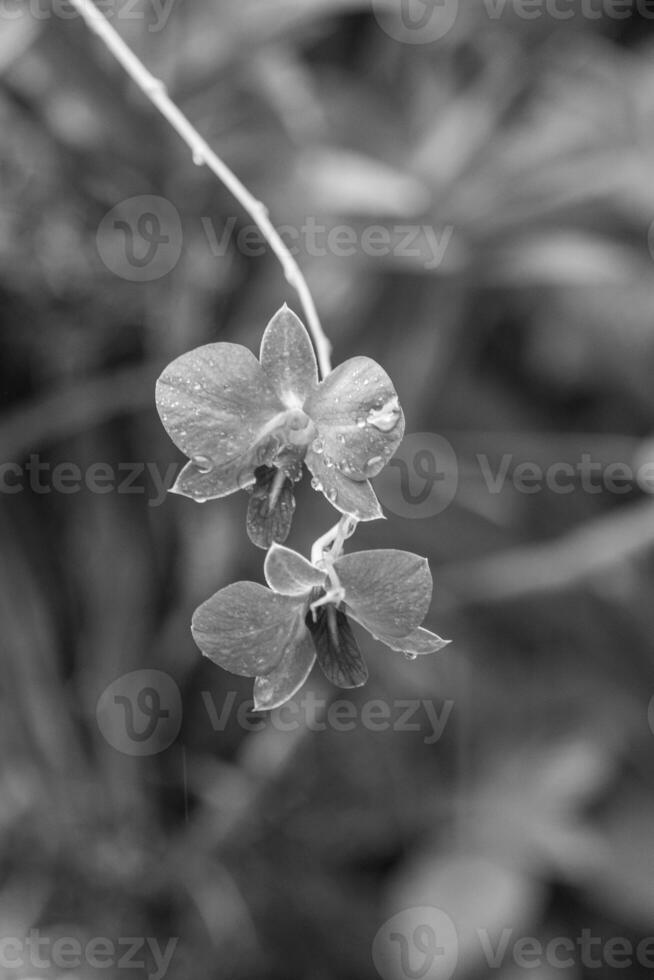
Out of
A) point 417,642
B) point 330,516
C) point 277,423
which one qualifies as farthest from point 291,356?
point 330,516

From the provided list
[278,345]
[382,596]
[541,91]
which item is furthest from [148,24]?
[382,596]

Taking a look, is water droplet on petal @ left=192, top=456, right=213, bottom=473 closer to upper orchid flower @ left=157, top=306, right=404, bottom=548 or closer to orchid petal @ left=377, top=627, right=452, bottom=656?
upper orchid flower @ left=157, top=306, right=404, bottom=548

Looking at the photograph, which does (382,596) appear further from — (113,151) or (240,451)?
(113,151)

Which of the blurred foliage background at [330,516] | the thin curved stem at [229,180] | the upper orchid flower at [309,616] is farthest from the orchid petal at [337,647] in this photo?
the blurred foliage background at [330,516]

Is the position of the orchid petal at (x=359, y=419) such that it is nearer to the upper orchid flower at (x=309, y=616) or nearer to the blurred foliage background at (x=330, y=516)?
the upper orchid flower at (x=309, y=616)

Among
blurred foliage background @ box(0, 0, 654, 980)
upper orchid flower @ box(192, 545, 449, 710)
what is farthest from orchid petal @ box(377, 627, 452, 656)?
blurred foliage background @ box(0, 0, 654, 980)

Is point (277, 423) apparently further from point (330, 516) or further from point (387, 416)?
point (330, 516)

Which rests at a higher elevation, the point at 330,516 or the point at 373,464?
the point at 373,464
